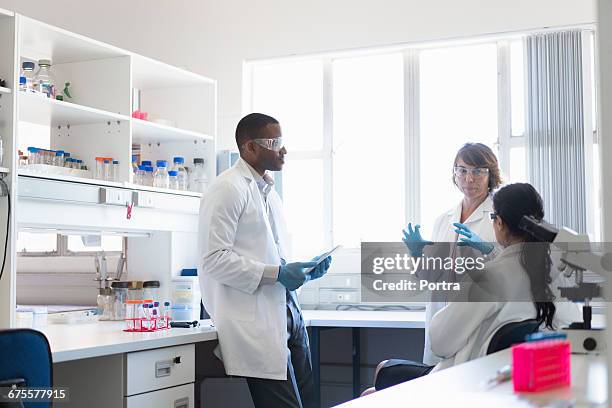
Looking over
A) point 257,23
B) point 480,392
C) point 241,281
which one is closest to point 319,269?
point 241,281

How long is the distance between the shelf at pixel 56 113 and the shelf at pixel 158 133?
16 centimetres

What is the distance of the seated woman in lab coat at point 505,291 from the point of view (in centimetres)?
201

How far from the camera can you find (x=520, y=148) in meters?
3.80

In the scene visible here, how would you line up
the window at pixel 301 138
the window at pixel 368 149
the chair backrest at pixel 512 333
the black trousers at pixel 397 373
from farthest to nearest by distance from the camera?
the window at pixel 301 138, the window at pixel 368 149, the black trousers at pixel 397 373, the chair backrest at pixel 512 333

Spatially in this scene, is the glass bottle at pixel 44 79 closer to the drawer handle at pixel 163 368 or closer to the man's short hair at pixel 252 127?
the man's short hair at pixel 252 127

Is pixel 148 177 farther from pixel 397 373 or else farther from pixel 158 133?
pixel 397 373

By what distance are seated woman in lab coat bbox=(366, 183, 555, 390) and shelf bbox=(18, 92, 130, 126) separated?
163 cm

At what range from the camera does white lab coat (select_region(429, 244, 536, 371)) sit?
203 centimetres

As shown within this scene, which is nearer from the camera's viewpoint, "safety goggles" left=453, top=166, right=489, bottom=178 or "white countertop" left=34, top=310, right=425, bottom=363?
"white countertop" left=34, top=310, right=425, bottom=363

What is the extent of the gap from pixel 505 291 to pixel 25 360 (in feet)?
4.23

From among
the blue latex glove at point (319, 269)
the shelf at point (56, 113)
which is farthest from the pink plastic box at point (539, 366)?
the shelf at point (56, 113)

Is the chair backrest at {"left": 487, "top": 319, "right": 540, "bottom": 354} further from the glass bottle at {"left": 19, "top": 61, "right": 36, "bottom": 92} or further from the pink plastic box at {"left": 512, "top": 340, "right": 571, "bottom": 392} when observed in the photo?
the glass bottle at {"left": 19, "top": 61, "right": 36, "bottom": 92}

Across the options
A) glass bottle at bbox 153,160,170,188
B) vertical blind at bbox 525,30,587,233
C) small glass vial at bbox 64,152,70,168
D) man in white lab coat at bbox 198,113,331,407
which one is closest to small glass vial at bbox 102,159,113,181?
small glass vial at bbox 64,152,70,168

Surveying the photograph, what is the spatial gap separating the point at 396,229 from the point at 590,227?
1.02 m
